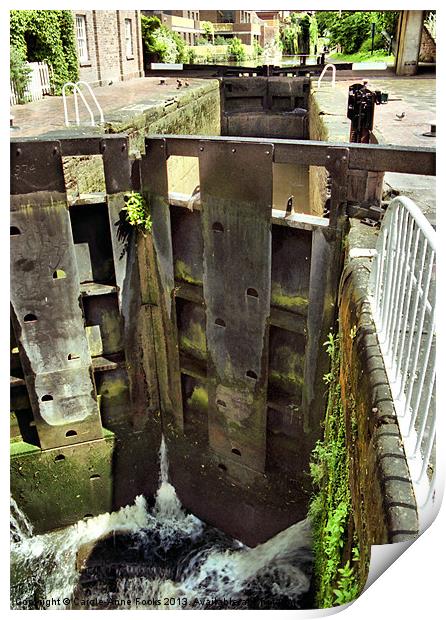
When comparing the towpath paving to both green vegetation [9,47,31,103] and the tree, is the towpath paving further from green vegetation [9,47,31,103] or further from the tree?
green vegetation [9,47,31,103]

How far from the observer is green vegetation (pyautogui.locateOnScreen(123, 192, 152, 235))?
5570mm

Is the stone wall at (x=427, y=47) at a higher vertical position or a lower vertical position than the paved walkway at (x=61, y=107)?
higher

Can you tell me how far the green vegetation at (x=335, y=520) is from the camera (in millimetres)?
2902

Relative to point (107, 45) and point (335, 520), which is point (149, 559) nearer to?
point (335, 520)

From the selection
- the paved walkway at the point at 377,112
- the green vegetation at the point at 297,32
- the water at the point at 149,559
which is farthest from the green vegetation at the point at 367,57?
the water at the point at 149,559

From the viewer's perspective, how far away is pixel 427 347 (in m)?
2.16

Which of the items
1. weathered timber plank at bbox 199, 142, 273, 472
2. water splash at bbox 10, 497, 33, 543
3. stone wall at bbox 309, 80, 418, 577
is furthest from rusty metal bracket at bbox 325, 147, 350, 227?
water splash at bbox 10, 497, 33, 543

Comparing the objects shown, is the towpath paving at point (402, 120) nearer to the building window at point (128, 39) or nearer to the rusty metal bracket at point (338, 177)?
the rusty metal bracket at point (338, 177)

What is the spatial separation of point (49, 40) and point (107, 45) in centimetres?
375

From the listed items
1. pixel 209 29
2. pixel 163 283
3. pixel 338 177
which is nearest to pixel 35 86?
pixel 209 29

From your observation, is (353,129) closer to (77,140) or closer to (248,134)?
(77,140)

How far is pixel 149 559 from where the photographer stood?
6738 millimetres

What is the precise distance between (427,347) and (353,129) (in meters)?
3.69

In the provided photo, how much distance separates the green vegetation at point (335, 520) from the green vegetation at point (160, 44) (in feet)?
41.9
